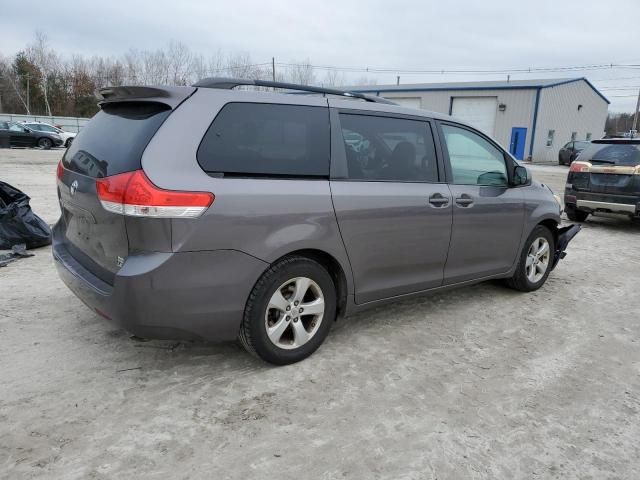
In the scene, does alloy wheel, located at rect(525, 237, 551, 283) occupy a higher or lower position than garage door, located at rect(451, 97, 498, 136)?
lower

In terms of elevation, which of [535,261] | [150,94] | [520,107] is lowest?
[535,261]

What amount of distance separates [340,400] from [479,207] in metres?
2.18

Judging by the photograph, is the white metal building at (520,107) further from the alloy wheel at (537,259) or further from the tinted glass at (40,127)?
the alloy wheel at (537,259)

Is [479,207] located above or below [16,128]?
below

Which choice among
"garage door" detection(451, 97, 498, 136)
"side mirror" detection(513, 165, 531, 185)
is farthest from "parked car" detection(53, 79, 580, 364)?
"garage door" detection(451, 97, 498, 136)

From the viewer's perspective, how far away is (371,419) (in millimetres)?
2760

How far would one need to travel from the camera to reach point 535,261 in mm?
5074

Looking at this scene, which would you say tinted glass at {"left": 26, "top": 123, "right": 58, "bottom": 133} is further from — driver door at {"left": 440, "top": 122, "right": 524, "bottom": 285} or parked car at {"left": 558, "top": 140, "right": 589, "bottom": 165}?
parked car at {"left": 558, "top": 140, "right": 589, "bottom": 165}

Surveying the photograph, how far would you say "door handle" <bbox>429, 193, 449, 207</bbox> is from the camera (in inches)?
151

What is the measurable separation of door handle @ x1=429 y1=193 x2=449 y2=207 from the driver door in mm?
114

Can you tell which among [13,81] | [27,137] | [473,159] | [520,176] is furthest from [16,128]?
[13,81]

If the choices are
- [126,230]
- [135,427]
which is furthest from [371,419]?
[126,230]

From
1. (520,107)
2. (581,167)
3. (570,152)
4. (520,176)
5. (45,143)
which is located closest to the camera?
(520,176)

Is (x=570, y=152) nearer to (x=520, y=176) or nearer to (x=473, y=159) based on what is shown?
(x=520, y=176)
